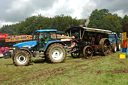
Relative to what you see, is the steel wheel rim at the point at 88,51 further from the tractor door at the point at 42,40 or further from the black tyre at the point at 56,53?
the tractor door at the point at 42,40

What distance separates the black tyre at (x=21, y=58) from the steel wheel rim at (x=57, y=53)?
5.19 ft

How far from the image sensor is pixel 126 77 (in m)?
4.21

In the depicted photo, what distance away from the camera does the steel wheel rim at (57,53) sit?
25.9 ft

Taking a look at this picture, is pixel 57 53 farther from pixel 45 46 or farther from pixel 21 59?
pixel 21 59

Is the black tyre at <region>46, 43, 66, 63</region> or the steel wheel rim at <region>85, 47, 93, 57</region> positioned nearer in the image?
the black tyre at <region>46, 43, 66, 63</region>

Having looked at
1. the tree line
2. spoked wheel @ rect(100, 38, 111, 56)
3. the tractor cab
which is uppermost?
the tree line

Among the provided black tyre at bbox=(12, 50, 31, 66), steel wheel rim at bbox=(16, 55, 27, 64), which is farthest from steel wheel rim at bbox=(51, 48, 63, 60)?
steel wheel rim at bbox=(16, 55, 27, 64)

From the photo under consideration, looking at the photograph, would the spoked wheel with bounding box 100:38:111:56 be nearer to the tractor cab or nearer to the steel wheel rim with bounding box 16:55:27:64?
the tractor cab

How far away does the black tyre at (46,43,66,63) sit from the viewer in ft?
24.9

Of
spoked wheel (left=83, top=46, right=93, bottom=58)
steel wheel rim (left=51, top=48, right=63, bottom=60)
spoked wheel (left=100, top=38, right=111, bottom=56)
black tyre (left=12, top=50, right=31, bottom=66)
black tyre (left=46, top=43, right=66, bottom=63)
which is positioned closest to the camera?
black tyre (left=12, top=50, right=31, bottom=66)

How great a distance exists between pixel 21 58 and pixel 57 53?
2.29m

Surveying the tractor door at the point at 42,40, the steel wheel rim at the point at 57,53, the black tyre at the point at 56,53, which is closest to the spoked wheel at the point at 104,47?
the black tyre at the point at 56,53

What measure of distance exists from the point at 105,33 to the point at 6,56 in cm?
876

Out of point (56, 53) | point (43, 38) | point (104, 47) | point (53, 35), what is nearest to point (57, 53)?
point (56, 53)
